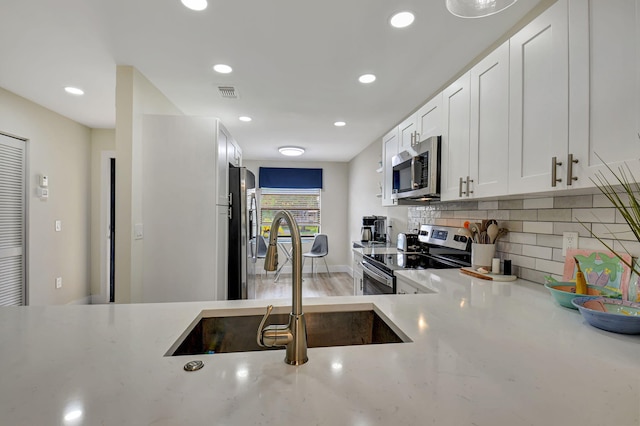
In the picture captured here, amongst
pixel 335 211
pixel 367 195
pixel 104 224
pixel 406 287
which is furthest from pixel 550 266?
pixel 335 211

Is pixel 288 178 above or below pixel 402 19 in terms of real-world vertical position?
below

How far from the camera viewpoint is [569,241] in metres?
1.46

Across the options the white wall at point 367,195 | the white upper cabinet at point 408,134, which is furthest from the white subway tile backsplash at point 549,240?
the white wall at point 367,195

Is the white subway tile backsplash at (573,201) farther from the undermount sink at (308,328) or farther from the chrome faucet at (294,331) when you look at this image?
the chrome faucet at (294,331)

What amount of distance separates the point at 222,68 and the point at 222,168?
0.80 metres

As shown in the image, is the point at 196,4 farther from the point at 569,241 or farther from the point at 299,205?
the point at 299,205

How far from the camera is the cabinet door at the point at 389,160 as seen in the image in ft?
9.66

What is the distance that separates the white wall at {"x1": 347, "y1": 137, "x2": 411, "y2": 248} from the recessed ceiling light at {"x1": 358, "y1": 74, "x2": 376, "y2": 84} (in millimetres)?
1632

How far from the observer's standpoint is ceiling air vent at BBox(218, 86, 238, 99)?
275 centimetres

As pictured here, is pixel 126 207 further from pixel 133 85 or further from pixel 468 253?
pixel 468 253

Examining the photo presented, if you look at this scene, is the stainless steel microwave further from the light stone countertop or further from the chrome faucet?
the chrome faucet

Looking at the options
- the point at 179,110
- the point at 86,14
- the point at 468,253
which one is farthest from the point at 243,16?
the point at 468,253

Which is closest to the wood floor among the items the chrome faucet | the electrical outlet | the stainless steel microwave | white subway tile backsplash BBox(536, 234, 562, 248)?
the stainless steel microwave

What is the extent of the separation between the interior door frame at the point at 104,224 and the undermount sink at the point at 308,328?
3862 millimetres
